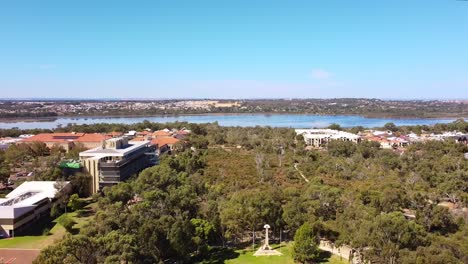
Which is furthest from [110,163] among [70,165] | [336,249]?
[336,249]

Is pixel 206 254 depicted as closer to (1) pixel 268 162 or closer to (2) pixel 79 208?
(2) pixel 79 208

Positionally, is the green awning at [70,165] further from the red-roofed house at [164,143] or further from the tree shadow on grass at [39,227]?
the red-roofed house at [164,143]

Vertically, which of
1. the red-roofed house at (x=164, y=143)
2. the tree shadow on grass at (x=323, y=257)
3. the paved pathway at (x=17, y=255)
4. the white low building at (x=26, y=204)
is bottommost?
the paved pathway at (x=17, y=255)

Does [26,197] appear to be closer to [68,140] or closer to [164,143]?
[164,143]

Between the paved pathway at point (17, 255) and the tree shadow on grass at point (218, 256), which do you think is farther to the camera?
the tree shadow on grass at point (218, 256)

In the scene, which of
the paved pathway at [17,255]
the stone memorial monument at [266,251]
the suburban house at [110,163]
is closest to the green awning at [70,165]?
the suburban house at [110,163]

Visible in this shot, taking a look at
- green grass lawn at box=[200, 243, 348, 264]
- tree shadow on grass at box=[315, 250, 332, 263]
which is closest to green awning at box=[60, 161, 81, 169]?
green grass lawn at box=[200, 243, 348, 264]
